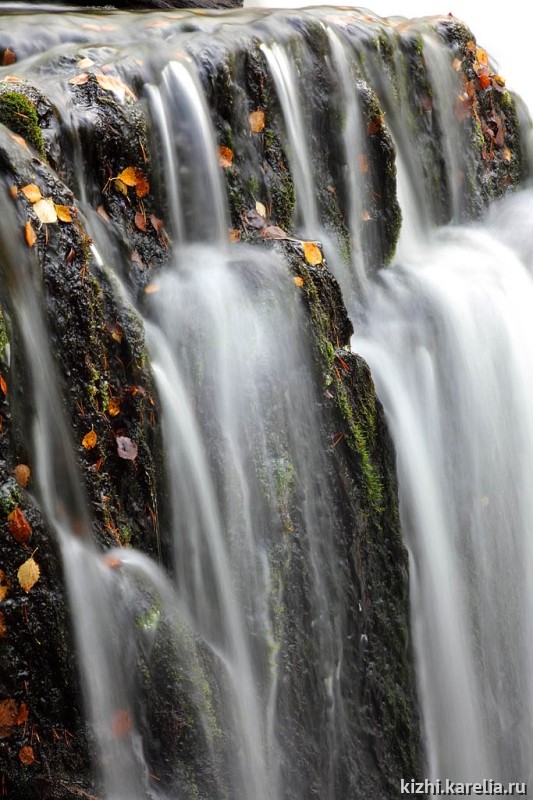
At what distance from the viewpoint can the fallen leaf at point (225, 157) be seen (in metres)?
4.11

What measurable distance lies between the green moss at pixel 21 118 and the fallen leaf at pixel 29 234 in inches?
20.0

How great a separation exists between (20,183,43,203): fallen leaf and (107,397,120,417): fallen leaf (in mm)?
627

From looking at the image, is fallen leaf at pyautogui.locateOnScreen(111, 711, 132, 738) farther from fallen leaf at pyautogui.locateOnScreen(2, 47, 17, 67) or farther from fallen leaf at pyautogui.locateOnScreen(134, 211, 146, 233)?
fallen leaf at pyautogui.locateOnScreen(2, 47, 17, 67)

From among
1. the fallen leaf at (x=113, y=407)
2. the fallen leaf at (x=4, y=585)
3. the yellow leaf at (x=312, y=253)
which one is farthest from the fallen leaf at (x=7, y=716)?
the yellow leaf at (x=312, y=253)

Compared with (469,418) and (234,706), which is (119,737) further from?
(469,418)

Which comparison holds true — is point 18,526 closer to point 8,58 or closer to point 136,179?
point 136,179

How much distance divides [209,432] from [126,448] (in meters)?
0.46

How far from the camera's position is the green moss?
3080mm

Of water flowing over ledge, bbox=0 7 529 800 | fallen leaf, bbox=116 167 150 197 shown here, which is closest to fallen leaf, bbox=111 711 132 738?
water flowing over ledge, bbox=0 7 529 800

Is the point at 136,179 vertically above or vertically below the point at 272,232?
above

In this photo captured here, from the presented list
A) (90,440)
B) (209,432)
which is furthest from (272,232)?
(90,440)

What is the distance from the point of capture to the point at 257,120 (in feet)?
14.2

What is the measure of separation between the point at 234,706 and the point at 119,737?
1.57ft

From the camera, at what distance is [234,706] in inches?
121
